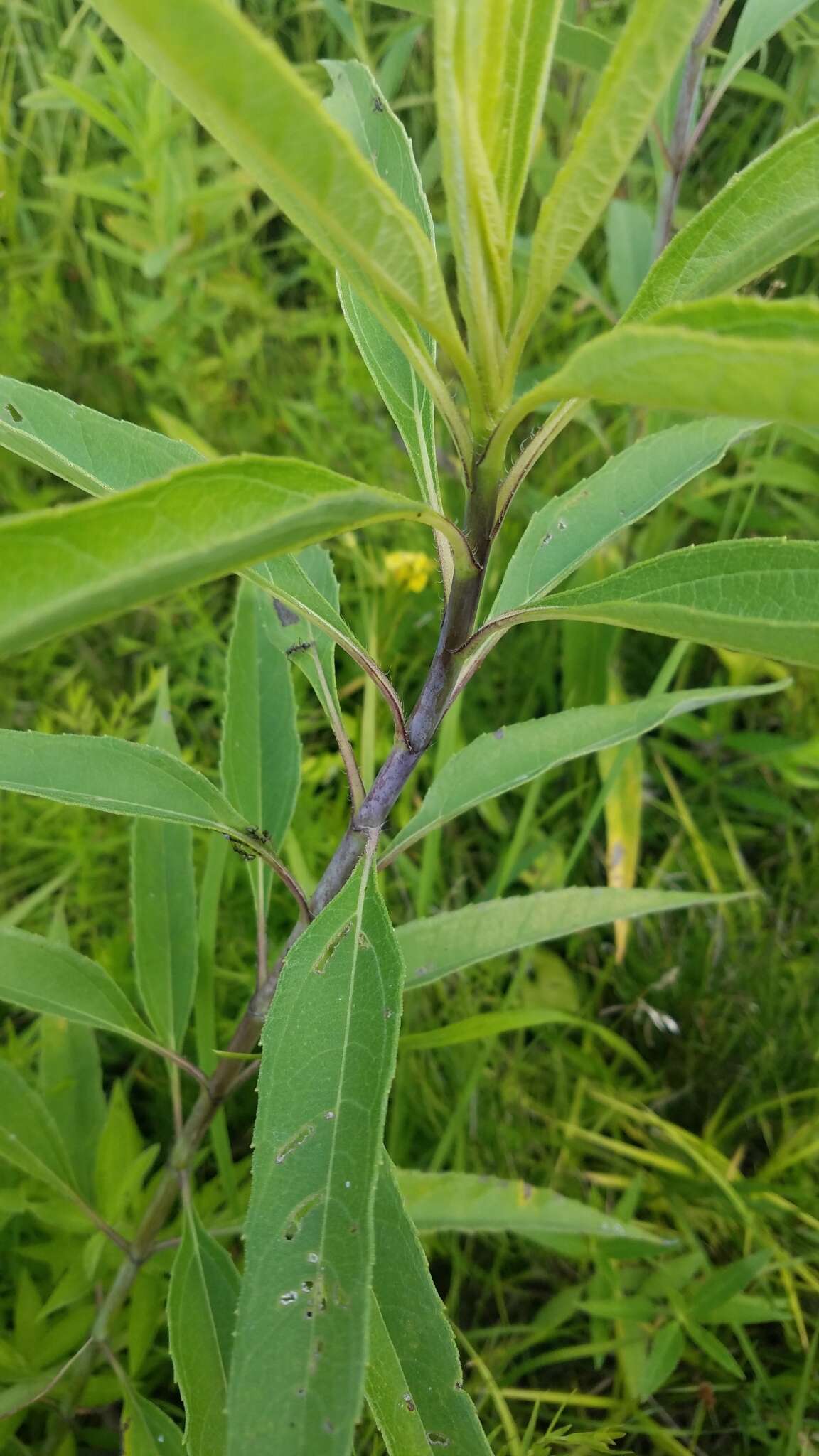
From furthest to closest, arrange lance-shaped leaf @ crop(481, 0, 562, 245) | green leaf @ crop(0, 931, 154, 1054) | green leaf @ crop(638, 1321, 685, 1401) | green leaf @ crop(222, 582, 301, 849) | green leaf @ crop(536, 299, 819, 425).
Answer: green leaf @ crop(638, 1321, 685, 1401), green leaf @ crop(222, 582, 301, 849), green leaf @ crop(0, 931, 154, 1054), lance-shaped leaf @ crop(481, 0, 562, 245), green leaf @ crop(536, 299, 819, 425)

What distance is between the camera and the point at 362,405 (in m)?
2.18

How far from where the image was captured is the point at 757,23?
142 cm

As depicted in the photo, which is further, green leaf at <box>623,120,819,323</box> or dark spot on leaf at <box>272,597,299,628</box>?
dark spot on leaf at <box>272,597,299,628</box>

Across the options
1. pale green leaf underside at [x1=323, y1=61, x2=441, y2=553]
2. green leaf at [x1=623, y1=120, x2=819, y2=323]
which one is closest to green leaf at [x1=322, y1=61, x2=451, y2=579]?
pale green leaf underside at [x1=323, y1=61, x2=441, y2=553]

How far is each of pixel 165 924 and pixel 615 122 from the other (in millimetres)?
1005

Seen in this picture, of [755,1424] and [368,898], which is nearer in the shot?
[368,898]

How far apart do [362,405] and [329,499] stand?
1.82 m

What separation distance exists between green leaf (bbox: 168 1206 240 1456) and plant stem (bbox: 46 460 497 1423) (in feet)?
0.26

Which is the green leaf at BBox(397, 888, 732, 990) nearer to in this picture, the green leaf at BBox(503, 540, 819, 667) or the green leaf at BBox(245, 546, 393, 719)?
the green leaf at BBox(245, 546, 393, 719)

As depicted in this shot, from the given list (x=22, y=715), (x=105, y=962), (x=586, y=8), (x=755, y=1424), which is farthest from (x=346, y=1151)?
(x=586, y=8)

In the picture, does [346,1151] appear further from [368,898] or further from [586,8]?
[586,8]

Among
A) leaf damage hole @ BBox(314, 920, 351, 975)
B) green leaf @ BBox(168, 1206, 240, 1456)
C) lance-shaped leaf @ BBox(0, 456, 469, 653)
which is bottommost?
green leaf @ BBox(168, 1206, 240, 1456)

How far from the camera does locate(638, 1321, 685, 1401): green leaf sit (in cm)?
123

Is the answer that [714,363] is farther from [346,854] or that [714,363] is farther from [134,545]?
[346,854]
